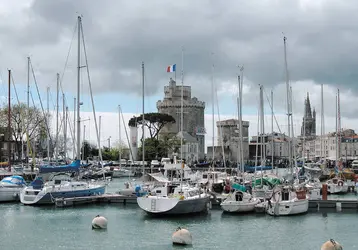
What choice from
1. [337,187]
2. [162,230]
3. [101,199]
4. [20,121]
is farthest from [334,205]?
[20,121]

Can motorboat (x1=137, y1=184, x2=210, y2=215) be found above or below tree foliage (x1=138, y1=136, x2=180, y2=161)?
below

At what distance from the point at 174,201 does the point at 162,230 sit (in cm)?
463

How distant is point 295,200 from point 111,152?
122885 millimetres

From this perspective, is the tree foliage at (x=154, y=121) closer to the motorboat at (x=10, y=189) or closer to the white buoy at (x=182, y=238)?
the motorboat at (x=10, y=189)

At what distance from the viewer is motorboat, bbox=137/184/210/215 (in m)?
41.2

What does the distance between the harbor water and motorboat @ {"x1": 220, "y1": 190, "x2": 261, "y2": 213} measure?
57 cm

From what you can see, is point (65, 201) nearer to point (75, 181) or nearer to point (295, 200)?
point (75, 181)

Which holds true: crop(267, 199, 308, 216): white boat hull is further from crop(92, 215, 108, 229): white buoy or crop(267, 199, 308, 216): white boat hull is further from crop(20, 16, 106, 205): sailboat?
crop(20, 16, 106, 205): sailboat

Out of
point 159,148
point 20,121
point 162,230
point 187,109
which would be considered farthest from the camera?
point 187,109

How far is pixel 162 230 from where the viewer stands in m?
36.8

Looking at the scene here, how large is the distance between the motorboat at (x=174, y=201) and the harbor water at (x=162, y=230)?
65 cm

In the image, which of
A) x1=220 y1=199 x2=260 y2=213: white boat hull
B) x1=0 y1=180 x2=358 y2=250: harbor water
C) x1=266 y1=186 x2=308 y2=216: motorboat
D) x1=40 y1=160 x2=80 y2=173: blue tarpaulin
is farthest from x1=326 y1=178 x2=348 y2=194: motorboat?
x1=40 y1=160 x2=80 y2=173: blue tarpaulin

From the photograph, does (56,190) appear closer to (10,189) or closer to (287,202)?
(10,189)

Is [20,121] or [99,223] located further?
[20,121]
